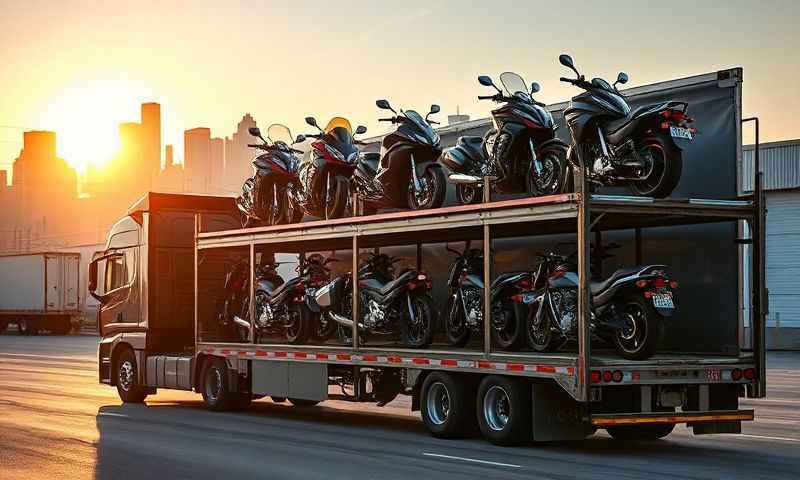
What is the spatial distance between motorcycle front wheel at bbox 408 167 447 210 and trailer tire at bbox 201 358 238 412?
176 inches

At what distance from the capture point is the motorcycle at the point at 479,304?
49.7 ft

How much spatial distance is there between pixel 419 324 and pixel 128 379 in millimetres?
7392

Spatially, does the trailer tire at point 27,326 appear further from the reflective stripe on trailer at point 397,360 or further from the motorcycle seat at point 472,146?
the motorcycle seat at point 472,146

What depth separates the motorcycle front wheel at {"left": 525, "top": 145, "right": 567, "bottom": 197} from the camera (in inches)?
594

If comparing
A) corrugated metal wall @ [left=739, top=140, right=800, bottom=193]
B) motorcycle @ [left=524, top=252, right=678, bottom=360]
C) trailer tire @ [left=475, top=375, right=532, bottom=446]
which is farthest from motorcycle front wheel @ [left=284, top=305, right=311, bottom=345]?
corrugated metal wall @ [left=739, top=140, right=800, bottom=193]

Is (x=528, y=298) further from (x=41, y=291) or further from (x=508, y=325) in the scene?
(x=41, y=291)

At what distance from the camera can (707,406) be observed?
549 inches

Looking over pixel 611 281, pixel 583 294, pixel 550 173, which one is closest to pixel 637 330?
pixel 611 281

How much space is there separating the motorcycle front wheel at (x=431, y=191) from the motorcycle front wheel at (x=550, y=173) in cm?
179

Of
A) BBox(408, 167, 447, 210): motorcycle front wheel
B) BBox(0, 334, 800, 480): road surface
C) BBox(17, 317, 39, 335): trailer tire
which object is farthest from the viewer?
BBox(17, 317, 39, 335): trailer tire

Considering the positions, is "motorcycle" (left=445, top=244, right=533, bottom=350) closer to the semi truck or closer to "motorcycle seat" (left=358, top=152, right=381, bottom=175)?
the semi truck

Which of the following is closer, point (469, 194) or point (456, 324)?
point (456, 324)

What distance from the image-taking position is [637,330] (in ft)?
45.2

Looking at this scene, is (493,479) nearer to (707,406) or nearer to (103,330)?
(707,406)
